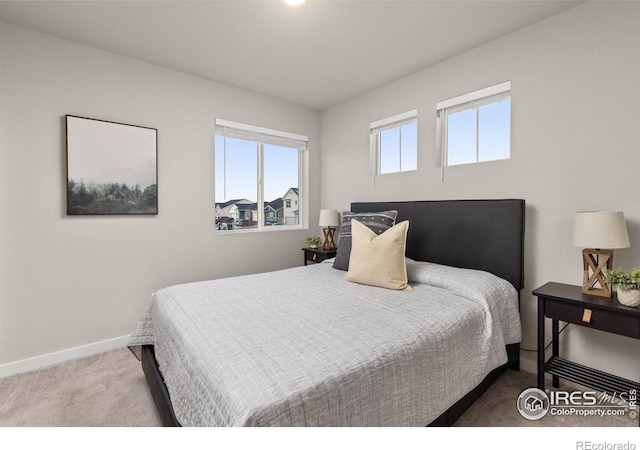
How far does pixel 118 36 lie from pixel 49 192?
133 cm

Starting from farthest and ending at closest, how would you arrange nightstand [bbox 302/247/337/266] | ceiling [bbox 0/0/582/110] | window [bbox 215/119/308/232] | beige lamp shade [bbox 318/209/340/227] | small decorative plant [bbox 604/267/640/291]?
beige lamp shade [bbox 318/209/340/227] → nightstand [bbox 302/247/337/266] → window [bbox 215/119/308/232] → ceiling [bbox 0/0/582/110] → small decorative plant [bbox 604/267/640/291]

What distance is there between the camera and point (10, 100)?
2178 mm

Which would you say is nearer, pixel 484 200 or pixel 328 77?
pixel 484 200

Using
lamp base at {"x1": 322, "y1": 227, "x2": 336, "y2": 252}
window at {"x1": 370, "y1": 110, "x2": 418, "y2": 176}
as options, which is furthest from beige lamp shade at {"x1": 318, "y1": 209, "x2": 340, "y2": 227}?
window at {"x1": 370, "y1": 110, "x2": 418, "y2": 176}

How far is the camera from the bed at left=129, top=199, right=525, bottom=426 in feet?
3.40

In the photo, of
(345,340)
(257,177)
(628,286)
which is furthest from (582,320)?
(257,177)

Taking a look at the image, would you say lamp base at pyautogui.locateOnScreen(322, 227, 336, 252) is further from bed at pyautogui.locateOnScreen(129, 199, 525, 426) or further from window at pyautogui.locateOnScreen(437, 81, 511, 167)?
window at pyautogui.locateOnScreen(437, 81, 511, 167)

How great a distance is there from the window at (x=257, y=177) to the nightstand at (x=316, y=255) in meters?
0.51

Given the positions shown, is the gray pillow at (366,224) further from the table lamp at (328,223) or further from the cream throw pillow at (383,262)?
the table lamp at (328,223)

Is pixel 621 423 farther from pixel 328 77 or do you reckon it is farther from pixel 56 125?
pixel 56 125

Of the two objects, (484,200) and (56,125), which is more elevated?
(56,125)

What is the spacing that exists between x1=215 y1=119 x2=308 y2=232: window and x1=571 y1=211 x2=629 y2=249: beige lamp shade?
2922 millimetres

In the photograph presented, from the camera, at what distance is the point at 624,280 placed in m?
1.61
